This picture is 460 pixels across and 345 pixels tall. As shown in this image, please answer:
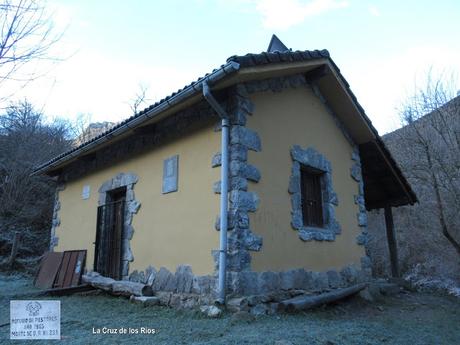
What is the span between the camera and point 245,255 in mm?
4562

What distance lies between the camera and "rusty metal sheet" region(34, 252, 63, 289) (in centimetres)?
742

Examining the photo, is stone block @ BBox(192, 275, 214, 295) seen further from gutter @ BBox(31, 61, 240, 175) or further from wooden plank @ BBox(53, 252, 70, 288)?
wooden plank @ BBox(53, 252, 70, 288)

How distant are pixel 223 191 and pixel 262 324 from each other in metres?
1.58

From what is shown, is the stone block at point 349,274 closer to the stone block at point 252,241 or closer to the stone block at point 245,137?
the stone block at point 252,241

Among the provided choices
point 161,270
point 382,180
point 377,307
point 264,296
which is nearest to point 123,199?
point 161,270

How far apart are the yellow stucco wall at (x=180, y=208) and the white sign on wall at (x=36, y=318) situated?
2013 millimetres

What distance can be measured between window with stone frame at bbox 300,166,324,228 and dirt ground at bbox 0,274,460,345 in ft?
4.38

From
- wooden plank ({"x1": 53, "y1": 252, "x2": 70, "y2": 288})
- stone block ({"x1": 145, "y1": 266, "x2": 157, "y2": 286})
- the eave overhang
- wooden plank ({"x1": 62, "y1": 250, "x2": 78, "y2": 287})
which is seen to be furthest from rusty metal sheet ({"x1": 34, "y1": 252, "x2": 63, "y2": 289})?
stone block ({"x1": 145, "y1": 266, "x2": 157, "y2": 286})

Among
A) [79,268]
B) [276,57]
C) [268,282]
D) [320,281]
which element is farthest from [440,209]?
[79,268]

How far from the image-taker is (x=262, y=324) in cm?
395

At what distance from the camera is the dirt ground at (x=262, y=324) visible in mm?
3457

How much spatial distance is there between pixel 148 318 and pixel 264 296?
1377mm

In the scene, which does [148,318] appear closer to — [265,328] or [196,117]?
[265,328]

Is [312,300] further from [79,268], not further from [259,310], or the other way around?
[79,268]
